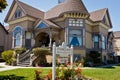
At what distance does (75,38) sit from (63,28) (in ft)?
8.49

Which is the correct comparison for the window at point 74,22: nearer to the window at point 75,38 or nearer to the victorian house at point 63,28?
the victorian house at point 63,28

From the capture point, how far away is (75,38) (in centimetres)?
2733

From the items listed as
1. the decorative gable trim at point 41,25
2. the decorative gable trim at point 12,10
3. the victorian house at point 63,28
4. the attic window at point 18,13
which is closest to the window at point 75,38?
the victorian house at point 63,28

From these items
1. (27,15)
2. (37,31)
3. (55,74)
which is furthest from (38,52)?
(55,74)

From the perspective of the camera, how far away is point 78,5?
28094 millimetres

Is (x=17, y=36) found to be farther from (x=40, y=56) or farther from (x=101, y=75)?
(x=101, y=75)

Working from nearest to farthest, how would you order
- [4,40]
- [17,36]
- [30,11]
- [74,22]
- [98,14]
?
[74,22] → [30,11] → [17,36] → [98,14] → [4,40]

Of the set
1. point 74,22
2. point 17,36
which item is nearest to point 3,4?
point 74,22

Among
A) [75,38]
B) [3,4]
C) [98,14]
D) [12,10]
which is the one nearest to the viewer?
[3,4]

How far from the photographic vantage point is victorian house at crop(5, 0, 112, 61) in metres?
27.4

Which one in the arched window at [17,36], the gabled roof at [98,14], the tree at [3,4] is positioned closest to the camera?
the tree at [3,4]

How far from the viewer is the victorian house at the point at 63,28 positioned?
27375 mm

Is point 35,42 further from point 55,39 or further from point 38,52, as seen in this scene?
point 38,52

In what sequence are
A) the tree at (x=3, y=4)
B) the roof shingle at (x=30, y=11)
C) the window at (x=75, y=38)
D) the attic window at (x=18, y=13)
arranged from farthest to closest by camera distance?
1. the attic window at (x=18, y=13)
2. the roof shingle at (x=30, y=11)
3. the window at (x=75, y=38)
4. the tree at (x=3, y=4)
